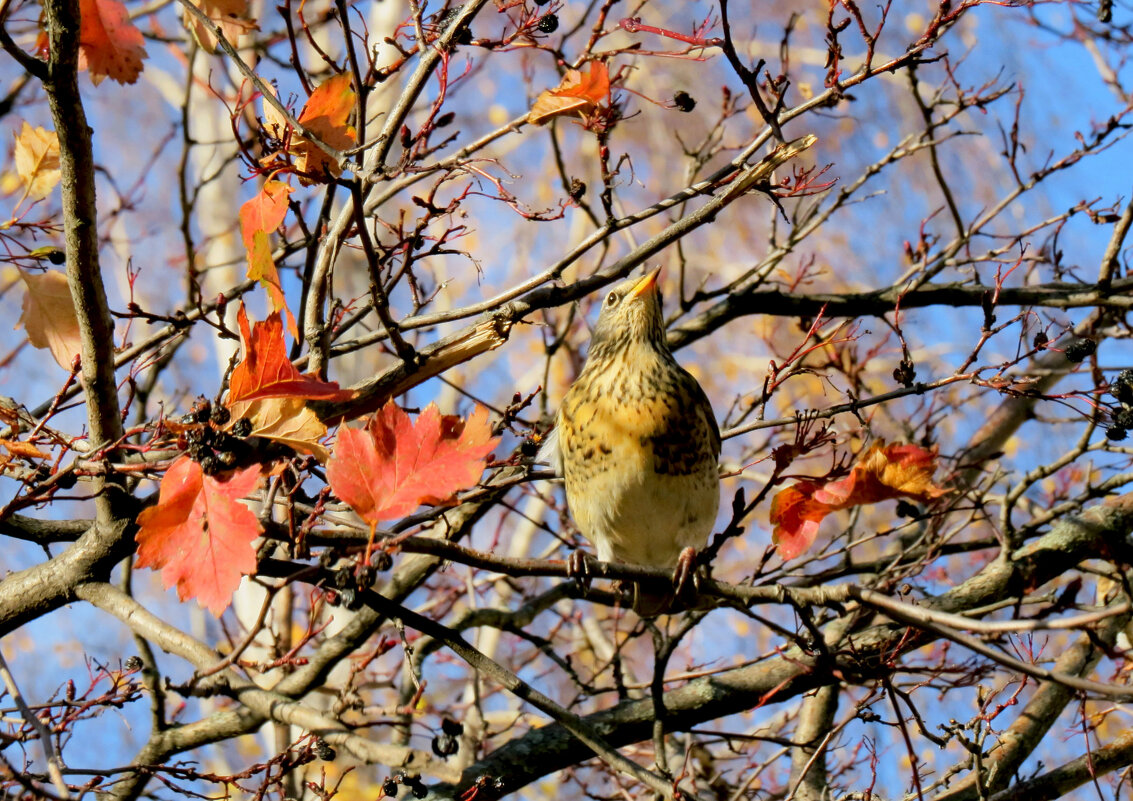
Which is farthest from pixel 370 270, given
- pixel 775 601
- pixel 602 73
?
pixel 775 601

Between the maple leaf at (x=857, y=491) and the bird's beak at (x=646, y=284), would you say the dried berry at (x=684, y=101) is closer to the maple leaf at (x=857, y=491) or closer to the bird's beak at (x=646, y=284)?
the maple leaf at (x=857, y=491)

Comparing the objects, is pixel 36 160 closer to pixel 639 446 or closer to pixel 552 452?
pixel 639 446

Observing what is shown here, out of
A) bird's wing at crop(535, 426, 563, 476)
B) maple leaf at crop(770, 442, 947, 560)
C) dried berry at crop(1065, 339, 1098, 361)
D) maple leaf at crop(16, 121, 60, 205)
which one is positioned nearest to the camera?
maple leaf at crop(770, 442, 947, 560)

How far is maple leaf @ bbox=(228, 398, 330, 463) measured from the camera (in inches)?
77.5

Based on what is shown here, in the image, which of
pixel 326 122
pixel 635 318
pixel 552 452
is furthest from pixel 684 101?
pixel 552 452

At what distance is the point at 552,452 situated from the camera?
4.25 meters

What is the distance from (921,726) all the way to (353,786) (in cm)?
642

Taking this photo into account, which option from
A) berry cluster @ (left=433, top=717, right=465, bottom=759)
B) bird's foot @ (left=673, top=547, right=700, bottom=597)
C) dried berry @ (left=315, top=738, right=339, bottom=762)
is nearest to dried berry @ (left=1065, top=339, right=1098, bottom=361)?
bird's foot @ (left=673, top=547, right=700, bottom=597)

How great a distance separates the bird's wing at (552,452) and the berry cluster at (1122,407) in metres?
2.05

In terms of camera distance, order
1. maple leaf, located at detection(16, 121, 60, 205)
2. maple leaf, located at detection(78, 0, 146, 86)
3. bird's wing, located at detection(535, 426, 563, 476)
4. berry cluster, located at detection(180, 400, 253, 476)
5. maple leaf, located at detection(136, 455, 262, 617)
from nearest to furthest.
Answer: maple leaf, located at detection(136, 455, 262, 617) < berry cluster, located at detection(180, 400, 253, 476) < maple leaf, located at detection(16, 121, 60, 205) < maple leaf, located at detection(78, 0, 146, 86) < bird's wing, located at detection(535, 426, 563, 476)

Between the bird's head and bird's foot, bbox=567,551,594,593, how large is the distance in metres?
1.14

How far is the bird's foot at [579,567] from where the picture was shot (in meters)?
2.23

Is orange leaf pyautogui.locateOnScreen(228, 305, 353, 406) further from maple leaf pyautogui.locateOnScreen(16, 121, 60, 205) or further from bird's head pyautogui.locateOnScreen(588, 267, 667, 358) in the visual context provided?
bird's head pyautogui.locateOnScreen(588, 267, 667, 358)

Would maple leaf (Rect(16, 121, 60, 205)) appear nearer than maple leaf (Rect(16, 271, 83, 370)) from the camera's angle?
No
